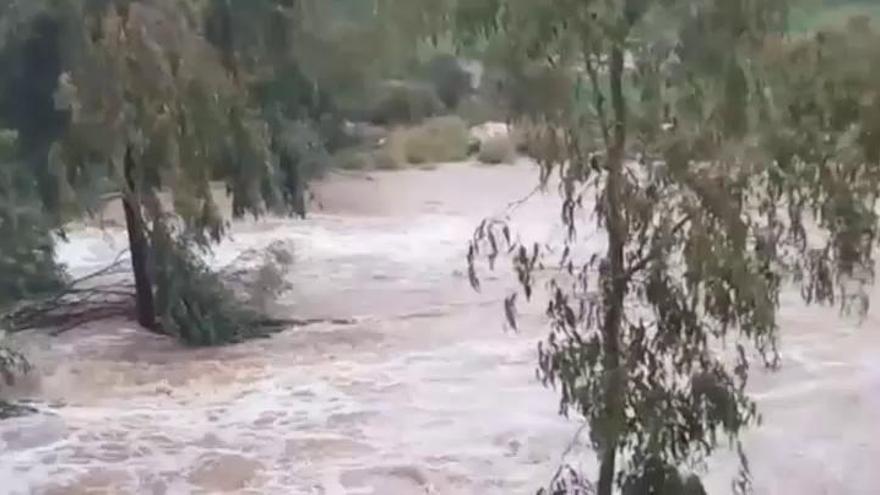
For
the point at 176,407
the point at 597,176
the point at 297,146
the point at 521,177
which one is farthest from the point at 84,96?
the point at 521,177

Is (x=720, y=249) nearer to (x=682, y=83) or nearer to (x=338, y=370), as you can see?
(x=682, y=83)

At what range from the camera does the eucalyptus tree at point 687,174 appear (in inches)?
131

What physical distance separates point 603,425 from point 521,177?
549cm

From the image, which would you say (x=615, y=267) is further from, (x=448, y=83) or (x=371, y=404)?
(x=448, y=83)

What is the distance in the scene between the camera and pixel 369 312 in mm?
6984

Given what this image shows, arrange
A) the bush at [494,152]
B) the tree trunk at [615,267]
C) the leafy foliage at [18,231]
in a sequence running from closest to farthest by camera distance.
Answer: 1. the tree trunk at [615,267]
2. the leafy foliage at [18,231]
3. the bush at [494,152]

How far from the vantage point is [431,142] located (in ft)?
32.2

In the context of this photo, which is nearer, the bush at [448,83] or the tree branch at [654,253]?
the tree branch at [654,253]

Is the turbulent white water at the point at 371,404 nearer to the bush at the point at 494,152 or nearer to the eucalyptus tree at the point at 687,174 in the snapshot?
the eucalyptus tree at the point at 687,174

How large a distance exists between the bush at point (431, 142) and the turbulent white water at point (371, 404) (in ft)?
6.75

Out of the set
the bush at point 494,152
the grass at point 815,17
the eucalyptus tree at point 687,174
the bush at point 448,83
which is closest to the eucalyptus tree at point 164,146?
the bush at point 448,83

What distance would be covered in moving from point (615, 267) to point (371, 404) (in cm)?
231

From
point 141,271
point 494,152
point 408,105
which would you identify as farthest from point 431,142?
point 141,271

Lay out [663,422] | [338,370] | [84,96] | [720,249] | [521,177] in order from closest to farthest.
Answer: [720,249] → [663,422] → [84,96] → [338,370] → [521,177]
